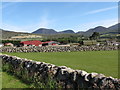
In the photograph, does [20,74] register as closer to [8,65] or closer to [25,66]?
[25,66]

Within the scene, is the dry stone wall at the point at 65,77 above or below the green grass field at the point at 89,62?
above

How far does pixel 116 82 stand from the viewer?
553cm

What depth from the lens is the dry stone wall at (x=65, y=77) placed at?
5750 millimetres

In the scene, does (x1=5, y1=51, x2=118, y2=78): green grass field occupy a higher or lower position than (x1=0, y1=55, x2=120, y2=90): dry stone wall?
lower

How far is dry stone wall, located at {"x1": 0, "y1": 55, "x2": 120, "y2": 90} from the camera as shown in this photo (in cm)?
575

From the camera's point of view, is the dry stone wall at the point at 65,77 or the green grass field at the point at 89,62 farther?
the green grass field at the point at 89,62

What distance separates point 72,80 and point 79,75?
40cm

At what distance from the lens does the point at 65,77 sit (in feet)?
23.7

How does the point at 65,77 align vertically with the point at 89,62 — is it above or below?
above

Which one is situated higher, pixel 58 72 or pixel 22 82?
pixel 58 72

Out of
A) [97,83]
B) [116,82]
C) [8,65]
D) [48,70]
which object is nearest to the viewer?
[116,82]

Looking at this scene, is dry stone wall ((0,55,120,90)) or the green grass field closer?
dry stone wall ((0,55,120,90))

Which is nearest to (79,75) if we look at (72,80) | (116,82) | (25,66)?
(72,80)

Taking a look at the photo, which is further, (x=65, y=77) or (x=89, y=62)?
(x=89, y=62)
